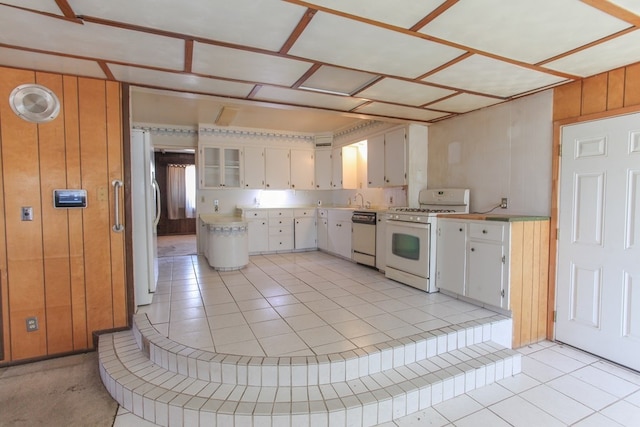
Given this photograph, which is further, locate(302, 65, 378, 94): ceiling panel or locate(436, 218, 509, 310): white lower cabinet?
locate(436, 218, 509, 310): white lower cabinet

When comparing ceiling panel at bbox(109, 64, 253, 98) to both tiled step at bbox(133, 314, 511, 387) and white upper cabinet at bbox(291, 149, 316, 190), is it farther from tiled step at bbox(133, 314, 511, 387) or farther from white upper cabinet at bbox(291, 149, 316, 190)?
white upper cabinet at bbox(291, 149, 316, 190)

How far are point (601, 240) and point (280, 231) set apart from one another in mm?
4532

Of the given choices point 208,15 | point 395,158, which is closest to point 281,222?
point 395,158

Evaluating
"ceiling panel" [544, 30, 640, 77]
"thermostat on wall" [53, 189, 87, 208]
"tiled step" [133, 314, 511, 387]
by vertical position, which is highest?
"ceiling panel" [544, 30, 640, 77]

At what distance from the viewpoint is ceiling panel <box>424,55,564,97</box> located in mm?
2457

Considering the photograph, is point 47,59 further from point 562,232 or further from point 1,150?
point 562,232

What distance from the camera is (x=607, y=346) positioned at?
8.62 ft

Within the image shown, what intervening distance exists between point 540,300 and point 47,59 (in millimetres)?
4508

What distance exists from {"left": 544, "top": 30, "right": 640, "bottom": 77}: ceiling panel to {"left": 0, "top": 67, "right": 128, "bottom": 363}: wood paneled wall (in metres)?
3.62

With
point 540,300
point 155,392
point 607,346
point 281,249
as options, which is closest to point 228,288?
point 155,392

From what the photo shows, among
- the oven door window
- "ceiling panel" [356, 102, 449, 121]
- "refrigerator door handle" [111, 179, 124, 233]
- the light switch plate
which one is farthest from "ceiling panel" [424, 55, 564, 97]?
the light switch plate

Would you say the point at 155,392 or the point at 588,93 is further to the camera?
the point at 588,93

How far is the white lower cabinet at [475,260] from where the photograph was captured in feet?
9.43

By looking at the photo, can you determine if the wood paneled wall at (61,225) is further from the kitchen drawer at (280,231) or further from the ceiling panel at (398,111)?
the kitchen drawer at (280,231)
